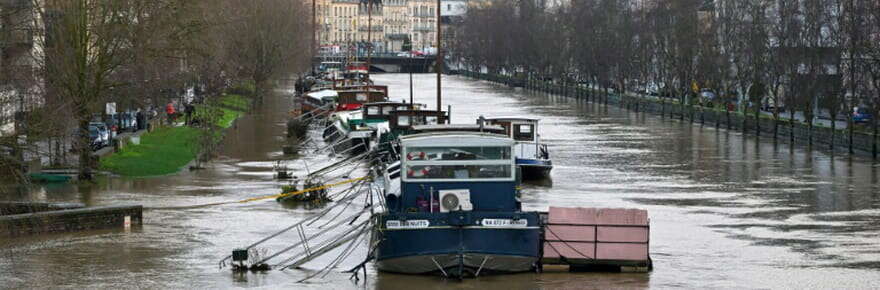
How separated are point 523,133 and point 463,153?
2571cm

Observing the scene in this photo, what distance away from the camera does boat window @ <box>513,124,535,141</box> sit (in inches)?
2272

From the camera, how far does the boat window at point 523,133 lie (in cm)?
5772

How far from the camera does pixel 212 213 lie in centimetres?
4328

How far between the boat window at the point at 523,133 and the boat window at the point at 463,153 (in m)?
25.4

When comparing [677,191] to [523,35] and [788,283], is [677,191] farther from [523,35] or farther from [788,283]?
[523,35]

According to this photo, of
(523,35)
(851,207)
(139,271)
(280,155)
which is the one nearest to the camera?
(139,271)

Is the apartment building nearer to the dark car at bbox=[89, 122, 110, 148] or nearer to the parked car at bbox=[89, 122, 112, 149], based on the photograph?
the parked car at bbox=[89, 122, 112, 149]

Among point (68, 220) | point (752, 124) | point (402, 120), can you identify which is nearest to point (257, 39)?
point (752, 124)

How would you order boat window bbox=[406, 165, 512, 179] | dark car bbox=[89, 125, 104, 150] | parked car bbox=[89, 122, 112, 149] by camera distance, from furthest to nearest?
parked car bbox=[89, 122, 112, 149] < dark car bbox=[89, 125, 104, 150] < boat window bbox=[406, 165, 512, 179]

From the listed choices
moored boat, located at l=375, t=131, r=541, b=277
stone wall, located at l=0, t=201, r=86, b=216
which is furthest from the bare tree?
moored boat, located at l=375, t=131, r=541, b=277

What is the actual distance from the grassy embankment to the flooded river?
4.47 feet

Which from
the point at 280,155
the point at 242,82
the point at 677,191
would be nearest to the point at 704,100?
the point at 242,82

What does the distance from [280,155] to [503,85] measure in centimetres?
11307

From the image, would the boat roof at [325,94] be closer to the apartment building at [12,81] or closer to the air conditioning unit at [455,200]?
the apartment building at [12,81]
